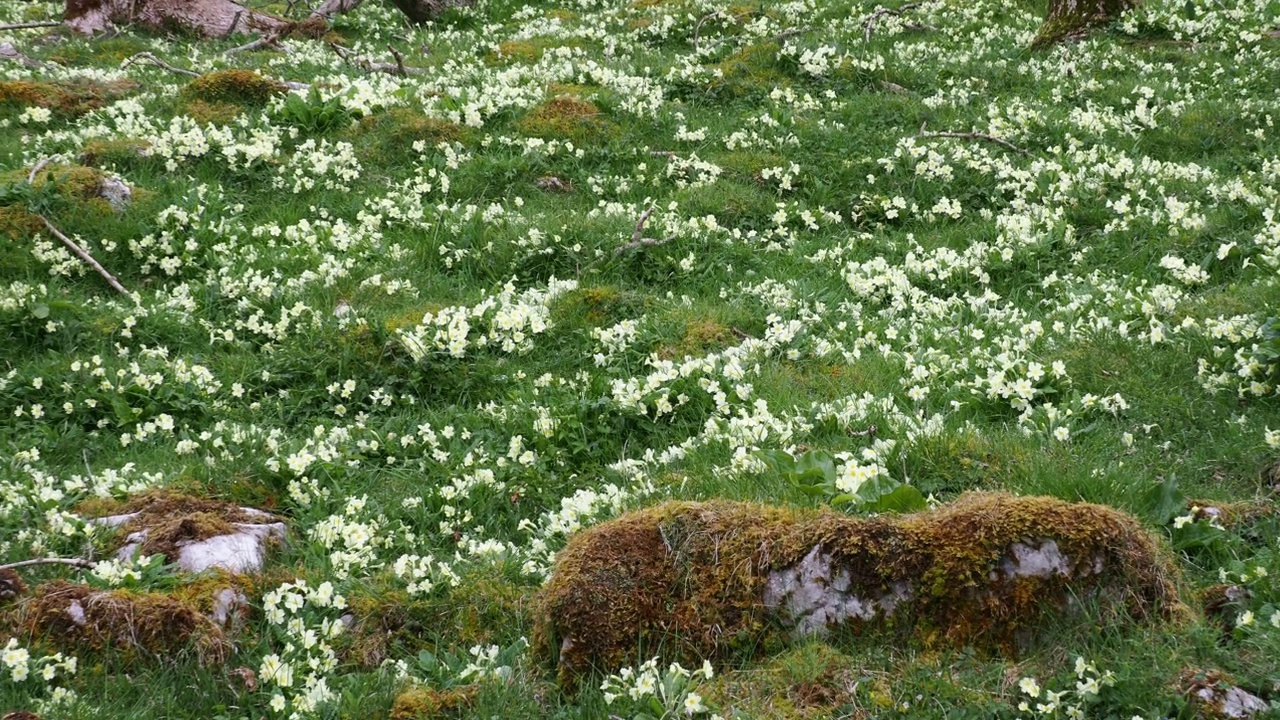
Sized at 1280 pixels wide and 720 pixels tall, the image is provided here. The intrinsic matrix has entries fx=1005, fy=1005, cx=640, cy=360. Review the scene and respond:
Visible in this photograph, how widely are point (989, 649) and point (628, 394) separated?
376 centimetres

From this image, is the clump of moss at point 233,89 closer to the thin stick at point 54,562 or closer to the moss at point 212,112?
the moss at point 212,112

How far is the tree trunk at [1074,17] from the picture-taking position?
53.2ft

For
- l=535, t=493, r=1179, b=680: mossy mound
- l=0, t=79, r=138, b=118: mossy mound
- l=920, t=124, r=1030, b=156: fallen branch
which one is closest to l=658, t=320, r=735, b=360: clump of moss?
l=535, t=493, r=1179, b=680: mossy mound

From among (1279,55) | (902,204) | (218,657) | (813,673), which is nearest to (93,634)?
(218,657)

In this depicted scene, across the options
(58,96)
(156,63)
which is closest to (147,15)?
(156,63)

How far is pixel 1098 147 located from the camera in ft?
40.2

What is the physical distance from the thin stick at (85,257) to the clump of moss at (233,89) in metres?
4.16

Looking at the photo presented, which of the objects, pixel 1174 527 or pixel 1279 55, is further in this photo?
pixel 1279 55

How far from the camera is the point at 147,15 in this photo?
18.5 metres

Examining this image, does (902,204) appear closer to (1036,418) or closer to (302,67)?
(1036,418)

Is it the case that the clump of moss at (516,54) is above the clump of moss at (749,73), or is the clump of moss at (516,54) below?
below

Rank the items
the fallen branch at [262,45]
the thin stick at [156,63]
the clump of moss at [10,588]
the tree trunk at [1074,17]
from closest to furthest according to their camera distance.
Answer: the clump of moss at [10,588] < the thin stick at [156,63] < the tree trunk at [1074,17] < the fallen branch at [262,45]

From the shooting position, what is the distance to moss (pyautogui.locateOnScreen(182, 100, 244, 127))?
12750 mm

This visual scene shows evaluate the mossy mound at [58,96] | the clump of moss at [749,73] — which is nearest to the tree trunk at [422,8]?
the clump of moss at [749,73]
